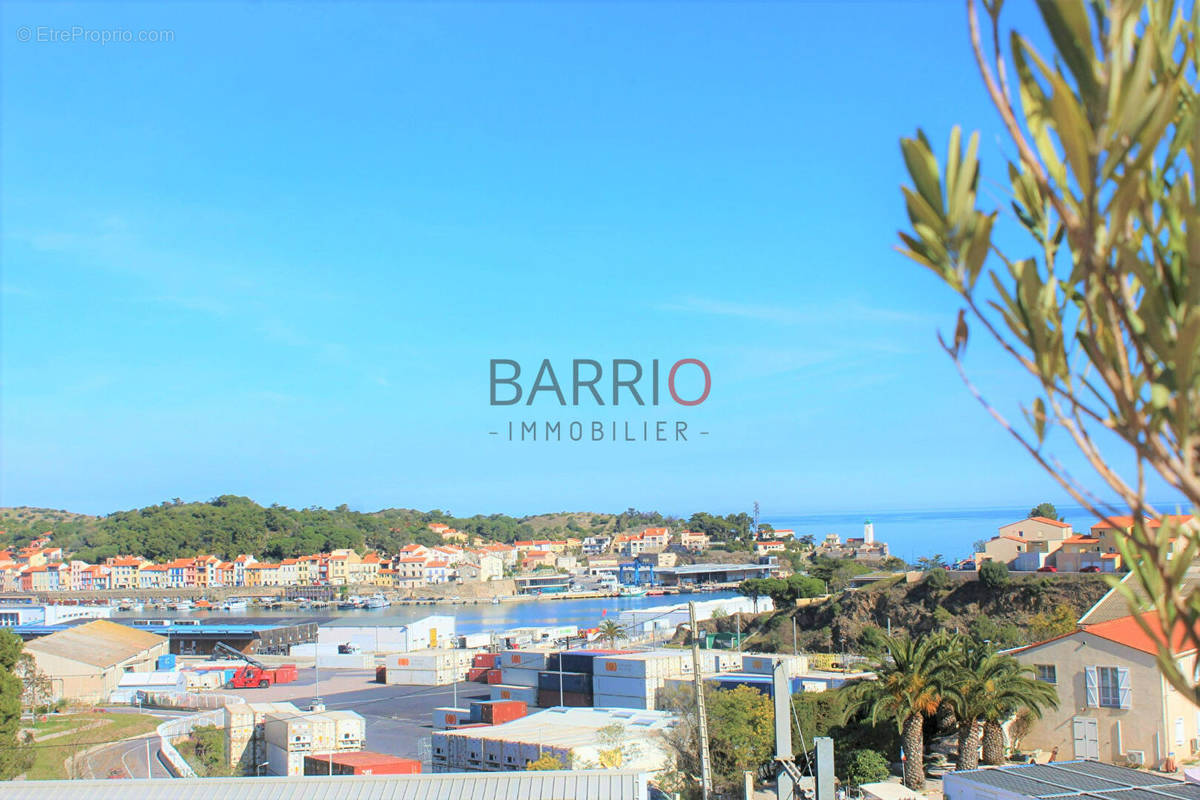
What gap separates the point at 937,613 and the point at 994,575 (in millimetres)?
1790

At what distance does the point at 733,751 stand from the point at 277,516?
77733 mm

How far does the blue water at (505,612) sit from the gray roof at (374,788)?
40.5m

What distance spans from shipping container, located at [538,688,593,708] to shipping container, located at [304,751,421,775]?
19.3ft

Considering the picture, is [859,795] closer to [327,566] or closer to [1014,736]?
[1014,736]

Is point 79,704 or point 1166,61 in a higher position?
point 1166,61

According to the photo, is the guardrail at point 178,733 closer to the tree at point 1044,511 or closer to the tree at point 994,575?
the tree at point 994,575

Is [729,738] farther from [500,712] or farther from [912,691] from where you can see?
[500,712]

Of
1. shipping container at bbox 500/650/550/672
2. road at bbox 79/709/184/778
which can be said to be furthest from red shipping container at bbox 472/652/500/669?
road at bbox 79/709/184/778

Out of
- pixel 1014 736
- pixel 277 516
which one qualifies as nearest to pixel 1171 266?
pixel 1014 736

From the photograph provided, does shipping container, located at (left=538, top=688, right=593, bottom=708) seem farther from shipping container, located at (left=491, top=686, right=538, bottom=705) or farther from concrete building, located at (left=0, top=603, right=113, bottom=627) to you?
concrete building, located at (left=0, top=603, right=113, bottom=627)

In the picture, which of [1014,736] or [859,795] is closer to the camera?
[859,795]

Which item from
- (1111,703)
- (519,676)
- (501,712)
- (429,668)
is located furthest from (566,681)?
(1111,703)

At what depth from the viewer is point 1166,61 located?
3.99 feet

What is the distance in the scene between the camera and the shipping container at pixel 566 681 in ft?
55.7
